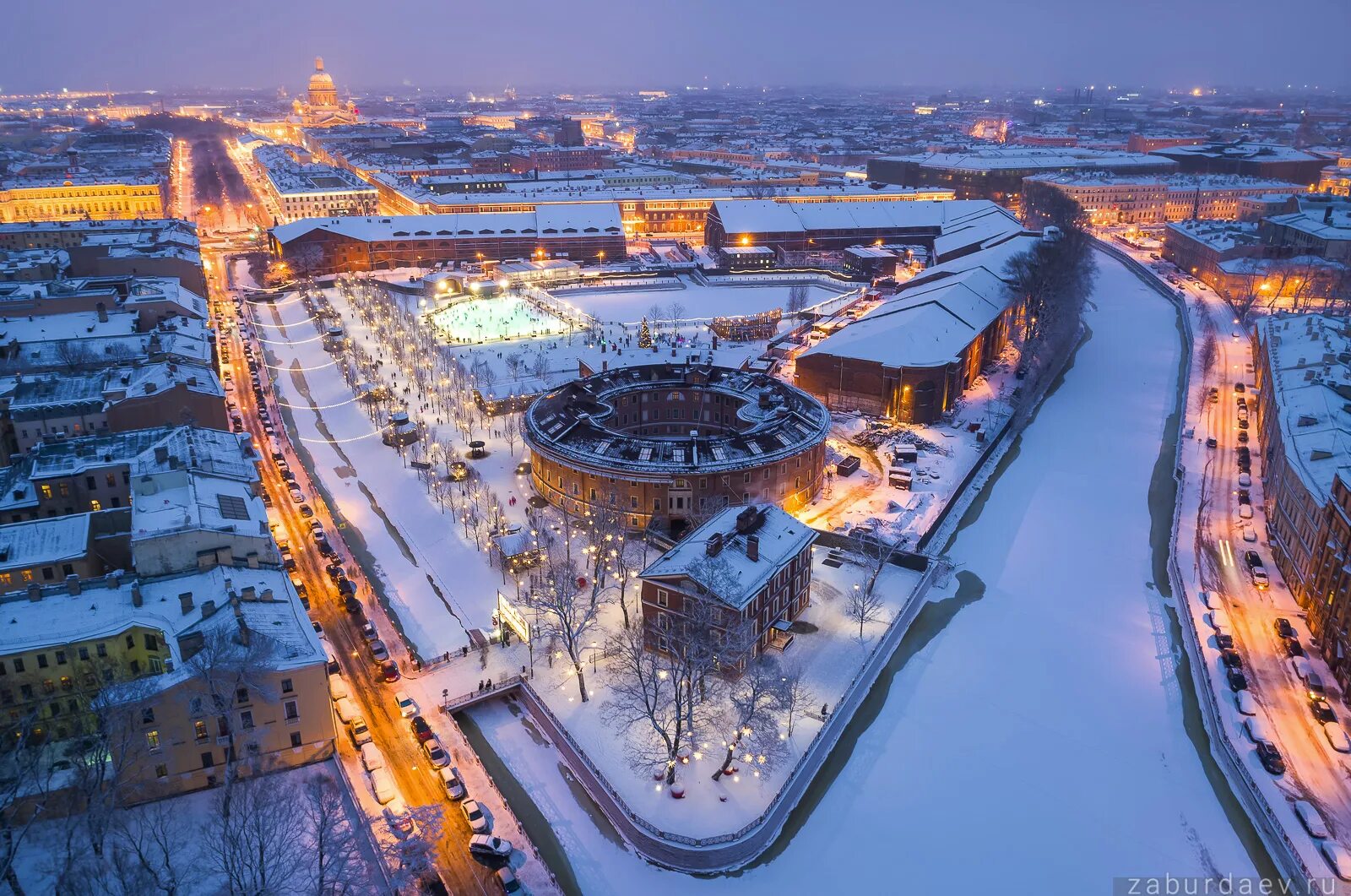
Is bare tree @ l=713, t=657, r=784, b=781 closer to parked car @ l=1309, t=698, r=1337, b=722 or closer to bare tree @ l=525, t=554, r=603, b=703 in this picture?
bare tree @ l=525, t=554, r=603, b=703

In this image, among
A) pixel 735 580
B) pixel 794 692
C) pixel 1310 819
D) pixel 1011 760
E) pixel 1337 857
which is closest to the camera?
pixel 1337 857

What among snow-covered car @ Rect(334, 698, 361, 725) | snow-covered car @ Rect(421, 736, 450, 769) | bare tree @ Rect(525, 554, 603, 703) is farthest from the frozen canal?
snow-covered car @ Rect(334, 698, 361, 725)

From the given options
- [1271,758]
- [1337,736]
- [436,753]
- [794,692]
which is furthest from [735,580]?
[1337,736]

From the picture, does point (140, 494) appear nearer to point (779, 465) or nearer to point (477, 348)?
point (779, 465)

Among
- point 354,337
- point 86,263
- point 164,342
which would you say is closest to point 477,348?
point 354,337

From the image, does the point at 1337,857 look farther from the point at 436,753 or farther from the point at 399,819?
the point at 399,819

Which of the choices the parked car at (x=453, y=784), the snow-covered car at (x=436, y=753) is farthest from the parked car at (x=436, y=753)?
the parked car at (x=453, y=784)

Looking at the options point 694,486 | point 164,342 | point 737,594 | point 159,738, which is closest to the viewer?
point 159,738
